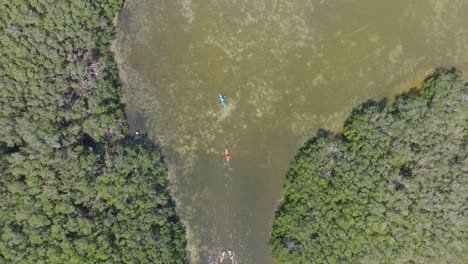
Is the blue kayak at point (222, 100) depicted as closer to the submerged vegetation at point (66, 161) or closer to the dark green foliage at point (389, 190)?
the submerged vegetation at point (66, 161)

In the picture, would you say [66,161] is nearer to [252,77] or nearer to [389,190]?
[252,77]

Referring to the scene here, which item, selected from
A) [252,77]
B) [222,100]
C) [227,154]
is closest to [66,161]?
[227,154]

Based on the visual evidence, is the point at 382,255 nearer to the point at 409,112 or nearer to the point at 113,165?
the point at 409,112

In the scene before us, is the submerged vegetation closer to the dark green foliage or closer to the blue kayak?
the blue kayak

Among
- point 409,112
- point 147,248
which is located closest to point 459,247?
point 409,112

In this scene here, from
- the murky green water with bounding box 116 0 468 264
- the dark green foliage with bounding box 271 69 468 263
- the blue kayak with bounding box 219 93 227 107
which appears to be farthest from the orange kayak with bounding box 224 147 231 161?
the dark green foliage with bounding box 271 69 468 263

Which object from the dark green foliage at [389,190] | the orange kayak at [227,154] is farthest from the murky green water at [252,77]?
the dark green foliage at [389,190]
